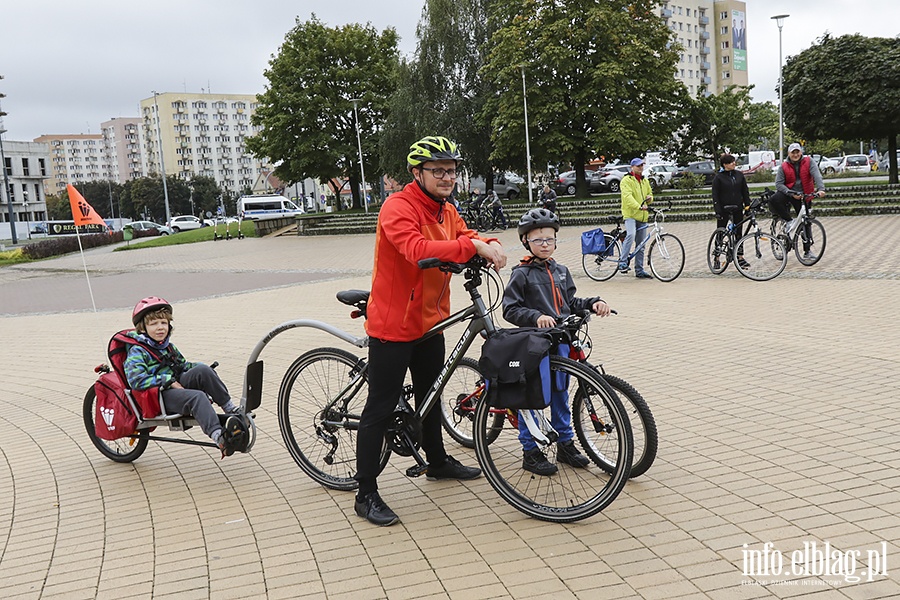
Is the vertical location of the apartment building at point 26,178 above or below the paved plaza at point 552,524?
above

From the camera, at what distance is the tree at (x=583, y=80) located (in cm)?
3597

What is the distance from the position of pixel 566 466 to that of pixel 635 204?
8.86 metres

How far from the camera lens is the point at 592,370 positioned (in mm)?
3859

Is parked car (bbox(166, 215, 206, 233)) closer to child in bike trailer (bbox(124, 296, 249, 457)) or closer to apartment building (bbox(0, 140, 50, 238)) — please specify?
apartment building (bbox(0, 140, 50, 238))

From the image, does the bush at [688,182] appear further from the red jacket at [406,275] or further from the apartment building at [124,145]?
the apartment building at [124,145]

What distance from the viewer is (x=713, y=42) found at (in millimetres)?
118312

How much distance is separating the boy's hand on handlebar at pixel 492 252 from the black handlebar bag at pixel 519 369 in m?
0.38

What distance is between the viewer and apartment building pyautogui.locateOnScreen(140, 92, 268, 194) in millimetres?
153875

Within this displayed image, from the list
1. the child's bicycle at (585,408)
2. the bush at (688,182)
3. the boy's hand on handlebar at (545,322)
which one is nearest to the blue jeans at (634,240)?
the child's bicycle at (585,408)

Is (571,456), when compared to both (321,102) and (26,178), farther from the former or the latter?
(26,178)

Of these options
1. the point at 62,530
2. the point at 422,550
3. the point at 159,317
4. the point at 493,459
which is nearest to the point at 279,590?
the point at 422,550

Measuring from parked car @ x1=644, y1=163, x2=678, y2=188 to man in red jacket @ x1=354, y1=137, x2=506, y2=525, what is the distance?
3722cm

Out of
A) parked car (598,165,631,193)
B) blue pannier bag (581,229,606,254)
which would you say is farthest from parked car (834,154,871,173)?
blue pannier bag (581,229,606,254)

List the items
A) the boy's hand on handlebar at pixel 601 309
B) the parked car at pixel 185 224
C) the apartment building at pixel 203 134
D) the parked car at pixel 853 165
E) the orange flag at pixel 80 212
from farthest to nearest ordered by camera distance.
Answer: the apartment building at pixel 203 134 < the parked car at pixel 185 224 < the parked car at pixel 853 165 < the orange flag at pixel 80 212 < the boy's hand on handlebar at pixel 601 309
